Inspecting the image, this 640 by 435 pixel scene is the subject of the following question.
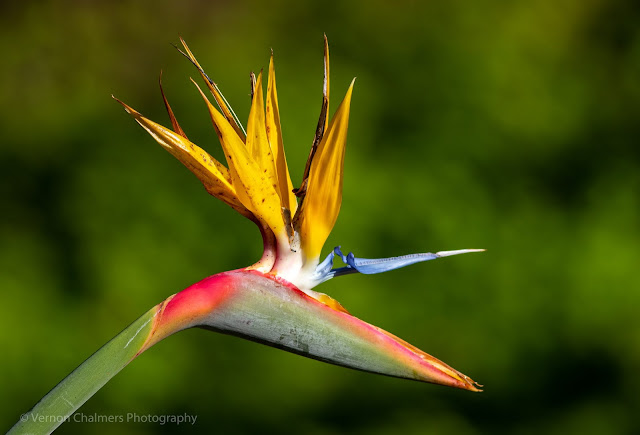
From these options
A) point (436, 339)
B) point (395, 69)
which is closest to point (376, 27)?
point (395, 69)

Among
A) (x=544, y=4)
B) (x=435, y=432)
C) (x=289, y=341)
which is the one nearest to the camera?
(x=289, y=341)

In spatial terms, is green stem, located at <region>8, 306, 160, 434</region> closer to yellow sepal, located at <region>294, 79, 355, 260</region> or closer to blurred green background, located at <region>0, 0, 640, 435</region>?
yellow sepal, located at <region>294, 79, 355, 260</region>

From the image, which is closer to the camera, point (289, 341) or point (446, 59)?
point (289, 341)

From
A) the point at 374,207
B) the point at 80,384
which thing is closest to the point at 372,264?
the point at 80,384

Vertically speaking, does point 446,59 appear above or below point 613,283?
above

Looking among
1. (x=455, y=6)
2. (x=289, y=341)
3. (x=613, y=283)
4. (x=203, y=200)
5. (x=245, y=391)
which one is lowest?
(x=289, y=341)

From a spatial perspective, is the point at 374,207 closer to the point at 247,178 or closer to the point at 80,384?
the point at 247,178

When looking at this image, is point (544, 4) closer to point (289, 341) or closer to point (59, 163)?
point (59, 163)
